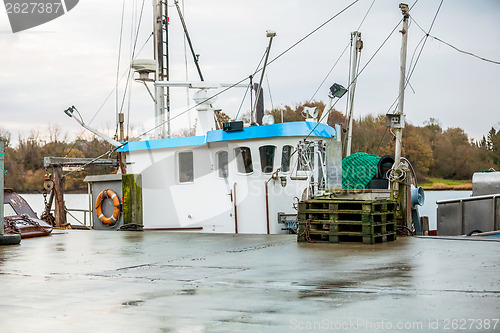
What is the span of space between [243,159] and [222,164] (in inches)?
27.3

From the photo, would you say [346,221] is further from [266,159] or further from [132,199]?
[132,199]

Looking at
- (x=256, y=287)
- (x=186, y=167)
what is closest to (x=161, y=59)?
(x=186, y=167)

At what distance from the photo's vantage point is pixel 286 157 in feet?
52.2

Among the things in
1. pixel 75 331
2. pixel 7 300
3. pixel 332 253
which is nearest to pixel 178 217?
pixel 332 253

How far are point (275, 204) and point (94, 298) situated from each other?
9.40m

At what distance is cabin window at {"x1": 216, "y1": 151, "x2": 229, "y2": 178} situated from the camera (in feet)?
55.2

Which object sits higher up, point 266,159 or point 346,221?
point 266,159

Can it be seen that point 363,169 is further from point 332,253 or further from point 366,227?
point 332,253

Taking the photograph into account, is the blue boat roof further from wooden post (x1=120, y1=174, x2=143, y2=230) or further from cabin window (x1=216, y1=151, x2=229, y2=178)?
wooden post (x1=120, y1=174, x2=143, y2=230)

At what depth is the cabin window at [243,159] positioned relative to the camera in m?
16.4

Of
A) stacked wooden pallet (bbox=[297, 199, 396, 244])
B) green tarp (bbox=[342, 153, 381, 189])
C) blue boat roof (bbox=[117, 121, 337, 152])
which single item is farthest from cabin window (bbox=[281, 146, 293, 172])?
stacked wooden pallet (bbox=[297, 199, 396, 244])

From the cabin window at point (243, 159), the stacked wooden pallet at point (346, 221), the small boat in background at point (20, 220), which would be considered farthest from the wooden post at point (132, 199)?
the stacked wooden pallet at point (346, 221)

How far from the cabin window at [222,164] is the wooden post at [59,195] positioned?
270 inches

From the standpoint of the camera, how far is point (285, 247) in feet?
37.1
